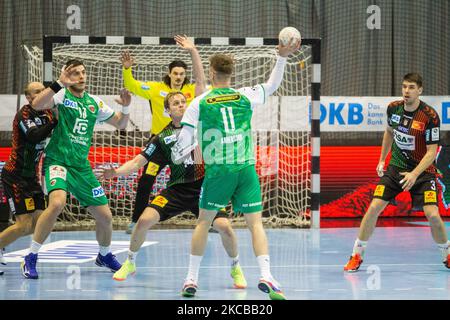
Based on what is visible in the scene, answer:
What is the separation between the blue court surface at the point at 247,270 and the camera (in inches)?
244

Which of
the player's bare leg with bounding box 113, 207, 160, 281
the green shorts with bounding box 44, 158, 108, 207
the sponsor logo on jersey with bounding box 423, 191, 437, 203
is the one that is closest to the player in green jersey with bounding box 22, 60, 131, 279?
the green shorts with bounding box 44, 158, 108, 207

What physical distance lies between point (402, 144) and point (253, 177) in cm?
226

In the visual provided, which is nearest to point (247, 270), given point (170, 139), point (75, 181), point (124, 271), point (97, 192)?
point (124, 271)

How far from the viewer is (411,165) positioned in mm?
7625

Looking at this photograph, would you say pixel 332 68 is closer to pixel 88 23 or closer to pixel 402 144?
pixel 88 23

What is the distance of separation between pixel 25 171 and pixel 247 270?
90.4 inches

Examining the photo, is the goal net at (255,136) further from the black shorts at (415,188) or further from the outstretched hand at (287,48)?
the outstretched hand at (287,48)

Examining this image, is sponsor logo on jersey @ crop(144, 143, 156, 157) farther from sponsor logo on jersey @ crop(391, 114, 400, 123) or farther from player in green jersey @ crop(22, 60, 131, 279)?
sponsor logo on jersey @ crop(391, 114, 400, 123)

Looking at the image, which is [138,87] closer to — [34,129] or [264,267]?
[34,129]

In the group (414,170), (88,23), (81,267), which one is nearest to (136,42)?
(88,23)

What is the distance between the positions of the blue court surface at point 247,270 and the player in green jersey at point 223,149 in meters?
0.53

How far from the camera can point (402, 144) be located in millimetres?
7648

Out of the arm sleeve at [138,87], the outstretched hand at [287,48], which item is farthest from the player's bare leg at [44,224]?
the arm sleeve at [138,87]

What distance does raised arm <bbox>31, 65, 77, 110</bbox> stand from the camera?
6.78 metres
